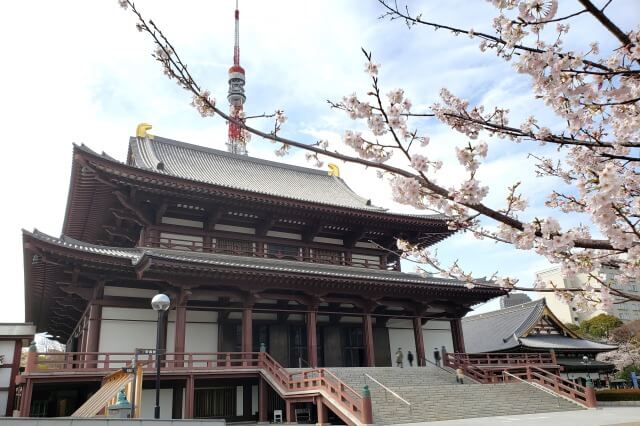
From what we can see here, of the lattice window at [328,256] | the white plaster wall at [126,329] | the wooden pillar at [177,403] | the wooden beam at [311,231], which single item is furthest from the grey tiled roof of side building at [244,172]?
the wooden pillar at [177,403]

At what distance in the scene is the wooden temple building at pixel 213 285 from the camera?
16219 mm

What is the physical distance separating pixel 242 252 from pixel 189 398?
6.67m

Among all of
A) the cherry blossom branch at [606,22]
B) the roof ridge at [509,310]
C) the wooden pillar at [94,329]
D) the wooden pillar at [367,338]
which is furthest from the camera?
the roof ridge at [509,310]

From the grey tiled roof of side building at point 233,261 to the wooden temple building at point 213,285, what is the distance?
0.09 m

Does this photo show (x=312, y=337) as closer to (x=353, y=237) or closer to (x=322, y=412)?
(x=322, y=412)

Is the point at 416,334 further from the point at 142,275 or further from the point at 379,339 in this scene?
the point at 142,275

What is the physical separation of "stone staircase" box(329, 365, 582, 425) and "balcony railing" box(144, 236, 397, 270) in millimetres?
5827

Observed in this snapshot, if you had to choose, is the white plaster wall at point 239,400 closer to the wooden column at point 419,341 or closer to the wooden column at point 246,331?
the wooden column at point 246,331

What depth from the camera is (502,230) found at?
557 centimetres

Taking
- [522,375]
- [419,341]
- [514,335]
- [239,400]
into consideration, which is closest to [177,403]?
[239,400]

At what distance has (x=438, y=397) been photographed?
16.4 meters

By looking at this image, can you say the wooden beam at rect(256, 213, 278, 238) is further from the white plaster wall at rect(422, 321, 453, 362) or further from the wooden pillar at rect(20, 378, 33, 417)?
the wooden pillar at rect(20, 378, 33, 417)

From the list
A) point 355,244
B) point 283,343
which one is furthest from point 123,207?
point 355,244

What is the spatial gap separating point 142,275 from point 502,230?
13296 mm
